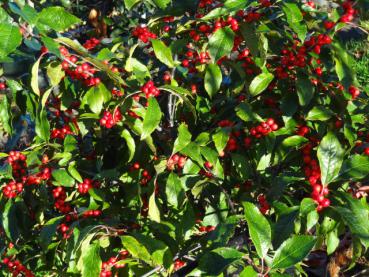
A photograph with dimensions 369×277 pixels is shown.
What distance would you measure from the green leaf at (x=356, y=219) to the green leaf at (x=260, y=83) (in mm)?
502

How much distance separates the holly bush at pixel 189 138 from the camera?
1742 mm

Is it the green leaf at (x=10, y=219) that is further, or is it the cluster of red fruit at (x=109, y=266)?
the green leaf at (x=10, y=219)

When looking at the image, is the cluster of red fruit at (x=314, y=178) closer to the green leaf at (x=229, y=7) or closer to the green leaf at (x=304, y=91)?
the green leaf at (x=304, y=91)

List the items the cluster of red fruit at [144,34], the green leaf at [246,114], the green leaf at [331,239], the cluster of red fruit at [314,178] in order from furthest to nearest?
the cluster of red fruit at [144,34] < the green leaf at [331,239] < the green leaf at [246,114] < the cluster of red fruit at [314,178]

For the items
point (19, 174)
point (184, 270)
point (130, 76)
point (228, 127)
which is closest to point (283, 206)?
point (228, 127)

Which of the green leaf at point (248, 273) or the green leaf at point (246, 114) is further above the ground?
the green leaf at point (246, 114)

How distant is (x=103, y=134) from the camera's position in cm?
225

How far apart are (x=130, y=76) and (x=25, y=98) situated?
42cm

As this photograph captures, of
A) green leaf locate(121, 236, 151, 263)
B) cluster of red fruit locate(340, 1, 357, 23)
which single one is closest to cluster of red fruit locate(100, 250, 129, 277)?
green leaf locate(121, 236, 151, 263)

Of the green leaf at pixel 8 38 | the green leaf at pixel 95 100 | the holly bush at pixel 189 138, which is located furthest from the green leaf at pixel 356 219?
the green leaf at pixel 8 38

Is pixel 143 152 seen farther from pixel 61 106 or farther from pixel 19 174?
pixel 19 174

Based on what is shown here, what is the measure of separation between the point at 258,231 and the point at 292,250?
0.11 metres

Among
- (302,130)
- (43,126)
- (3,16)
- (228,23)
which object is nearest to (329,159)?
(302,130)

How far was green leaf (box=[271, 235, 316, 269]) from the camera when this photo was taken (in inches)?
56.6
